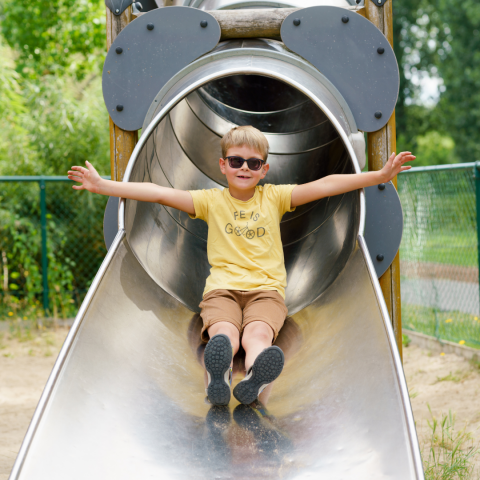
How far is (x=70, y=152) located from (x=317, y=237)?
15.6 ft

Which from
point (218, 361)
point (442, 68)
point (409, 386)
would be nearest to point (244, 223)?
point (218, 361)

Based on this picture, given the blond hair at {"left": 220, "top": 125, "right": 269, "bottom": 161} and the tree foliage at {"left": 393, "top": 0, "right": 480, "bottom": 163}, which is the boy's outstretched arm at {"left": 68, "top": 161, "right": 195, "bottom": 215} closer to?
the blond hair at {"left": 220, "top": 125, "right": 269, "bottom": 161}

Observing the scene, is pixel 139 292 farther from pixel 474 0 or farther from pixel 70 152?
pixel 474 0

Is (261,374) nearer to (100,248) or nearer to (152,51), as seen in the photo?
(152,51)

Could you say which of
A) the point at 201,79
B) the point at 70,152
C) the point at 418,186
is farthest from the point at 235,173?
the point at 70,152

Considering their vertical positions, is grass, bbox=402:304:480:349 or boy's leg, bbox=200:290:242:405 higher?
boy's leg, bbox=200:290:242:405

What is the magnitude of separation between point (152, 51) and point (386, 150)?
4.60ft

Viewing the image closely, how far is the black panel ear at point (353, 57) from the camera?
300cm

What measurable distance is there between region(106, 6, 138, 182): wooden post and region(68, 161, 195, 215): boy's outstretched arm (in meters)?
0.66

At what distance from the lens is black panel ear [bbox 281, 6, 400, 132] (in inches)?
118

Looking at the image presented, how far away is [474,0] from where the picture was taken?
58.9 ft

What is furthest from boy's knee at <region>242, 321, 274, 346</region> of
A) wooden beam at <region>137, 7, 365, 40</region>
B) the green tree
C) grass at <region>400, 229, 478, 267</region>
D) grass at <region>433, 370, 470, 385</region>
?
the green tree

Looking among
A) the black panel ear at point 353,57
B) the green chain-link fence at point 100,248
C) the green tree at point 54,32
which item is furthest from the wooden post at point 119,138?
the green tree at point 54,32

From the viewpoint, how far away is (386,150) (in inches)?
122
